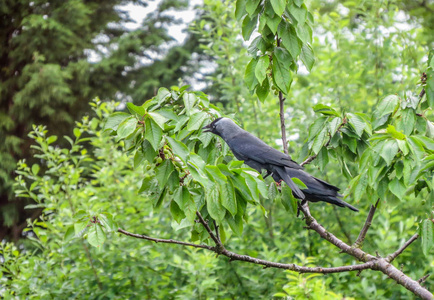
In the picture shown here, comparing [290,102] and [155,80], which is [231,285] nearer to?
[290,102]

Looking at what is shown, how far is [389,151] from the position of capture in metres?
1.86

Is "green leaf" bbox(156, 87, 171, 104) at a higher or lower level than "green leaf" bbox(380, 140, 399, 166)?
lower

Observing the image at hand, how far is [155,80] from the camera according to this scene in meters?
10.9

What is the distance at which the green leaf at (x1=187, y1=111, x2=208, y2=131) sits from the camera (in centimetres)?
213

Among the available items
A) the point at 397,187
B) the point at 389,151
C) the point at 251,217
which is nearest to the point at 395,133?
the point at 389,151

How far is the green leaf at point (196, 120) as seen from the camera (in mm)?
2135

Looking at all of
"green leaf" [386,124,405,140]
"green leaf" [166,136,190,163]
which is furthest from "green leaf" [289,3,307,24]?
"green leaf" [166,136,190,163]

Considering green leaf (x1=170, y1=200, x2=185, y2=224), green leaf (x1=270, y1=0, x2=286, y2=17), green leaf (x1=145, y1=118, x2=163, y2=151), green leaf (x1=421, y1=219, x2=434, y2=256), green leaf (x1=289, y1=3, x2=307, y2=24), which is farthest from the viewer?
green leaf (x1=289, y1=3, x2=307, y2=24)

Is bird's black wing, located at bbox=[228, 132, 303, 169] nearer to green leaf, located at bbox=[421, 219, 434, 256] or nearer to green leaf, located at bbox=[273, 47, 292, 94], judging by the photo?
green leaf, located at bbox=[273, 47, 292, 94]

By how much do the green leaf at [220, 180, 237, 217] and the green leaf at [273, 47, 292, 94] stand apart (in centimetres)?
81

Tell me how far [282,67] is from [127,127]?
3.25ft

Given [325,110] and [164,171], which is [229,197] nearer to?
[164,171]

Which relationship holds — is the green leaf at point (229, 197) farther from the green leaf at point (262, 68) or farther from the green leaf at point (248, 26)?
the green leaf at point (248, 26)

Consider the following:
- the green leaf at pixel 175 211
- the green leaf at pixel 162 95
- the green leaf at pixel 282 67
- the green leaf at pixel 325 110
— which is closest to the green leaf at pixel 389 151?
the green leaf at pixel 325 110
